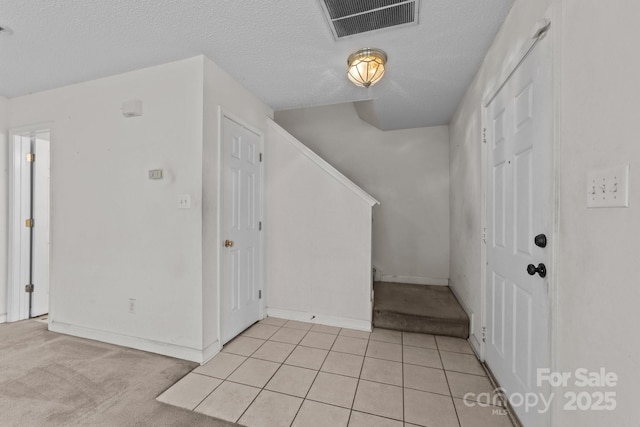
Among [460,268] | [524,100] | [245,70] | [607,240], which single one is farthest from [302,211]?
[607,240]

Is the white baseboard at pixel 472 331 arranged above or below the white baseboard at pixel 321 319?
above

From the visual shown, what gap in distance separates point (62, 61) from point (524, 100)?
3442 millimetres

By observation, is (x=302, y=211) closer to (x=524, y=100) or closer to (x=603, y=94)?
(x=524, y=100)

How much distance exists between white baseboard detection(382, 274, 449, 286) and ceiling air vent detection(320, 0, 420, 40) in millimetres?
3125

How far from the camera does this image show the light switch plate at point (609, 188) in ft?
2.55

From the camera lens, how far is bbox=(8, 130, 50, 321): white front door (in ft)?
9.53

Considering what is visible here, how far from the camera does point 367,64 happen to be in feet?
6.80

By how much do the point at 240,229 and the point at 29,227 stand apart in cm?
252

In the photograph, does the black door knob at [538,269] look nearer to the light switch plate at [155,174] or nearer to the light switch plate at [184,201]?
the light switch plate at [184,201]

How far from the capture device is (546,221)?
1258mm

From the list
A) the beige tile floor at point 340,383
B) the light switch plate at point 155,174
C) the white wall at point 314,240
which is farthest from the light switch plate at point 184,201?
the beige tile floor at point 340,383

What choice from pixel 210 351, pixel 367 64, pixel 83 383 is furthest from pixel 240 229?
pixel 367 64

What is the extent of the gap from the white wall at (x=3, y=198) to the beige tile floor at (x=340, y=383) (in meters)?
2.65

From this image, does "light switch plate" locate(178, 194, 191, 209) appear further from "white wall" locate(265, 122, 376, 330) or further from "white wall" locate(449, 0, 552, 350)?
"white wall" locate(449, 0, 552, 350)
